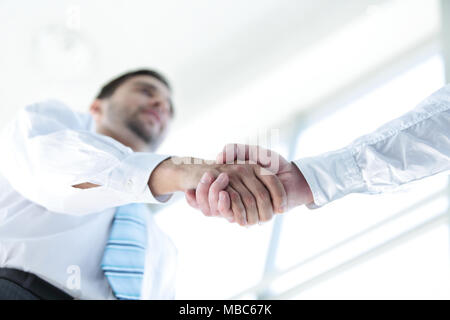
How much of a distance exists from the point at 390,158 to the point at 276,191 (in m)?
0.23

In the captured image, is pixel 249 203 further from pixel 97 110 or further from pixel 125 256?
pixel 97 110

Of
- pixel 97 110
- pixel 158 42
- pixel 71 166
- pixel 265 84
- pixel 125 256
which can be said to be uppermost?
pixel 158 42

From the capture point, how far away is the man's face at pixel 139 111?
176 cm

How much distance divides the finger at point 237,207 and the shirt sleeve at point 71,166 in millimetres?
179

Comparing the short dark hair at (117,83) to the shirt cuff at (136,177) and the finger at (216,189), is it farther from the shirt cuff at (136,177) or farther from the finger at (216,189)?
the finger at (216,189)

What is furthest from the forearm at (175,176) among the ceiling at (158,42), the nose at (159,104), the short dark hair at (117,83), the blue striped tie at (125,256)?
the ceiling at (158,42)

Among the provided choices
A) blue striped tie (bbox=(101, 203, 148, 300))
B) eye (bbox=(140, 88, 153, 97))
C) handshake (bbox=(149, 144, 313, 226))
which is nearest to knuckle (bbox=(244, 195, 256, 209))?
handshake (bbox=(149, 144, 313, 226))

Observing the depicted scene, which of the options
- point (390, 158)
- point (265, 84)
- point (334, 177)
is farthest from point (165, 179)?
point (265, 84)

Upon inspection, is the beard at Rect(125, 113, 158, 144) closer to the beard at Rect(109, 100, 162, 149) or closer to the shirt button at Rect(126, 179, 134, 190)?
the beard at Rect(109, 100, 162, 149)

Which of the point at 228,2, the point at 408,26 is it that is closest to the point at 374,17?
the point at 408,26

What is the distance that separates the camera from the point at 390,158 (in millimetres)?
893

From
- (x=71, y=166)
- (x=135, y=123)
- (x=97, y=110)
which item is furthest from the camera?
(x=97, y=110)
